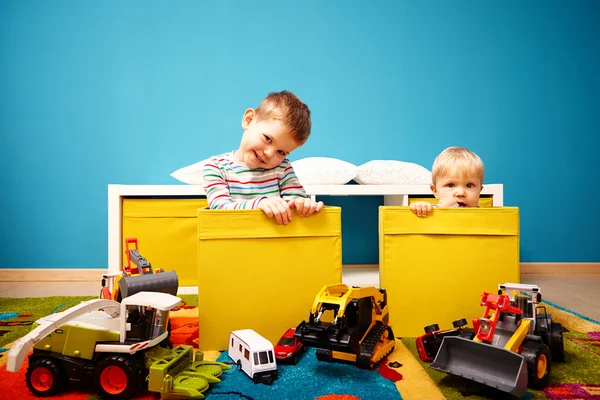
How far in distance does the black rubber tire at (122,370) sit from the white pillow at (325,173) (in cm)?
107

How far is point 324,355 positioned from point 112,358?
1.31ft

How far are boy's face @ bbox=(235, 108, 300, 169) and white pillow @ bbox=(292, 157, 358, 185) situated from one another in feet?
1.76

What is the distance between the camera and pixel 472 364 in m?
0.75

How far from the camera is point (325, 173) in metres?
1.71

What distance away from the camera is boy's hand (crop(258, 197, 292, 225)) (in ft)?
3.18

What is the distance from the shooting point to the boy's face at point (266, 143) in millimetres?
1099

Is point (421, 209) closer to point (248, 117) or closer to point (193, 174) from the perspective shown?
point (248, 117)

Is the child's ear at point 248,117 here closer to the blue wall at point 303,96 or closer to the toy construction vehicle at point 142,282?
the toy construction vehicle at point 142,282

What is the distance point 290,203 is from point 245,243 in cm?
14

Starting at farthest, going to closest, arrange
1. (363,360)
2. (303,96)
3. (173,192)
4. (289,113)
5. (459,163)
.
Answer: (303,96) < (173,192) < (459,163) < (289,113) < (363,360)

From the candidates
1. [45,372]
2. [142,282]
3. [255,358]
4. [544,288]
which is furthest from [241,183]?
[544,288]

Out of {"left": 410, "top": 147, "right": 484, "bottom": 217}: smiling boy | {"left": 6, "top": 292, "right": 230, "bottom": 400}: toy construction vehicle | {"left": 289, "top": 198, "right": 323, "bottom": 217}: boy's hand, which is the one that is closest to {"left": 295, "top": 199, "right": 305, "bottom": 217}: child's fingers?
{"left": 289, "top": 198, "right": 323, "bottom": 217}: boy's hand

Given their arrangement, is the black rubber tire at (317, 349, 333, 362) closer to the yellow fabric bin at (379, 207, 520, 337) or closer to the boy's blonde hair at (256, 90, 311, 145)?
the yellow fabric bin at (379, 207, 520, 337)

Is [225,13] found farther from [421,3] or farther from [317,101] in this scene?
[421,3]
